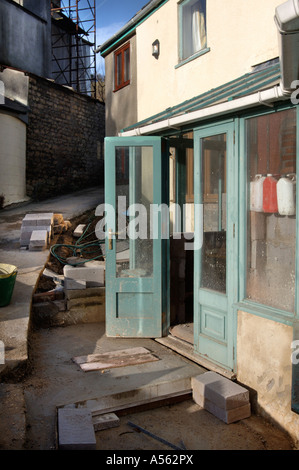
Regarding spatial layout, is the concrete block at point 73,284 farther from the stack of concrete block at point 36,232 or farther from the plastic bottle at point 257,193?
the plastic bottle at point 257,193

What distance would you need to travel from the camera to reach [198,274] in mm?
5109

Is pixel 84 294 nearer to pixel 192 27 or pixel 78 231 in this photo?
pixel 78 231

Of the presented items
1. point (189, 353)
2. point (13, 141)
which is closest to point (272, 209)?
point (189, 353)

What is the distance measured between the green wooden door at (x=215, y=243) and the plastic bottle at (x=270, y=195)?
36 centimetres

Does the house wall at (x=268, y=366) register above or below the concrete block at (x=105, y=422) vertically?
above

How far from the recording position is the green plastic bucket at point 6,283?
566 centimetres

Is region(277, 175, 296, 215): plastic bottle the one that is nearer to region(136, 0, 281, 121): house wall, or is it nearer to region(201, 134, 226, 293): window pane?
region(201, 134, 226, 293): window pane

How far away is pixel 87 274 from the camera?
6.66m

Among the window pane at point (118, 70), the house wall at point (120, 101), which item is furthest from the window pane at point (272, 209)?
the window pane at point (118, 70)

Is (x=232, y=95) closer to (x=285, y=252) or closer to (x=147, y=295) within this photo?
(x=285, y=252)

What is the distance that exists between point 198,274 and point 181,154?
2.13m

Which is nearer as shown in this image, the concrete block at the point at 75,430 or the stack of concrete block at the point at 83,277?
the concrete block at the point at 75,430

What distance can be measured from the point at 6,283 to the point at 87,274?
1.34m
